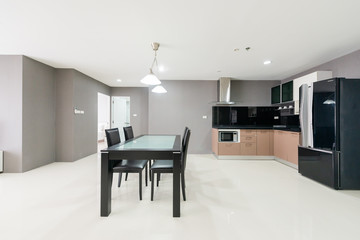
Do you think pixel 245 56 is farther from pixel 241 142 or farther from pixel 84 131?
pixel 84 131

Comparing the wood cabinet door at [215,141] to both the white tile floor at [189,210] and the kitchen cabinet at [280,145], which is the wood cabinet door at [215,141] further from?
the kitchen cabinet at [280,145]

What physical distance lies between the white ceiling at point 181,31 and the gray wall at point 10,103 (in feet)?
1.05

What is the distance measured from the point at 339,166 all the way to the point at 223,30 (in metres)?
2.87

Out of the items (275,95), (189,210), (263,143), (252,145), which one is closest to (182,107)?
(252,145)

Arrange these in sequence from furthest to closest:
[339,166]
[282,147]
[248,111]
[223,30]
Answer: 1. [248,111]
2. [282,147]
3. [339,166]
4. [223,30]

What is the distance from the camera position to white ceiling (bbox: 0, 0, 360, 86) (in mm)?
1866

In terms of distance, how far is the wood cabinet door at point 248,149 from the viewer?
15.1ft

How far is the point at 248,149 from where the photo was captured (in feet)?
15.2

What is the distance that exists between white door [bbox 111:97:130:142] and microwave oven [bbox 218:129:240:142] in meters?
3.89

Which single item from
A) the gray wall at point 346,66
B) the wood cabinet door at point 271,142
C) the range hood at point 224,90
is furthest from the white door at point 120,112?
the gray wall at point 346,66

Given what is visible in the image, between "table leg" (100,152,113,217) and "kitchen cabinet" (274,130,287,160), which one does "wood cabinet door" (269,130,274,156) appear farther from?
"table leg" (100,152,113,217)

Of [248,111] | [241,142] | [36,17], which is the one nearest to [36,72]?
[36,17]

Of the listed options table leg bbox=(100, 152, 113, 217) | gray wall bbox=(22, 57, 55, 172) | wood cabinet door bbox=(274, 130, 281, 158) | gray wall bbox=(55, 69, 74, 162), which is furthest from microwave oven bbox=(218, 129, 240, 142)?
gray wall bbox=(22, 57, 55, 172)

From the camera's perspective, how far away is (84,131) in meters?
4.71
